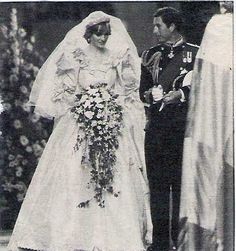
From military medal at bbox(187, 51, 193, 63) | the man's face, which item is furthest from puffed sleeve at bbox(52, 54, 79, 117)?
military medal at bbox(187, 51, 193, 63)

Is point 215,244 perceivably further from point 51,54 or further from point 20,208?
point 51,54

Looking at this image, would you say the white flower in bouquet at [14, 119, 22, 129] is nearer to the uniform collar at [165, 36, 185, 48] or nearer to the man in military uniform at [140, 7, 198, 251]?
the man in military uniform at [140, 7, 198, 251]

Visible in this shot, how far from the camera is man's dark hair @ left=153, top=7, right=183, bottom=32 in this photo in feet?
13.5

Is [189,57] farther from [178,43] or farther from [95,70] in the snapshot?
[95,70]

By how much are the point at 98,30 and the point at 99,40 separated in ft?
0.20

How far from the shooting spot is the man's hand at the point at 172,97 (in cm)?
412

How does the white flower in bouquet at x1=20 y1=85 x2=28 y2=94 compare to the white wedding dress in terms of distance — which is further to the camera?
the white flower in bouquet at x1=20 y1=85 x2=28 y2=94

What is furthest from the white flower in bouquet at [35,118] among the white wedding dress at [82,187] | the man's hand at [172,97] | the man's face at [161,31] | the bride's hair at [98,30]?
the man's face at [161,31]

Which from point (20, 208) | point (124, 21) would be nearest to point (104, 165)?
point (20, 208)

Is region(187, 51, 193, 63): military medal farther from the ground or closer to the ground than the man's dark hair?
closer to the ground

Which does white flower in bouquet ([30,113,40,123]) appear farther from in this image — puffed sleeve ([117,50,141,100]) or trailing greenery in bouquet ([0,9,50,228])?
puffed sleeve ([117,50,141,100])

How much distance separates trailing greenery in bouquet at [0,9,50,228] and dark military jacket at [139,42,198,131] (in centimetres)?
65

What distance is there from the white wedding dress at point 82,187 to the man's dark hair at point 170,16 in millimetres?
327

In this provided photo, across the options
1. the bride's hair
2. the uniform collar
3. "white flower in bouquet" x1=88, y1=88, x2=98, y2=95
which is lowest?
"white flower in bouquet" x1=88, y1=88, x2=98, y2=95
